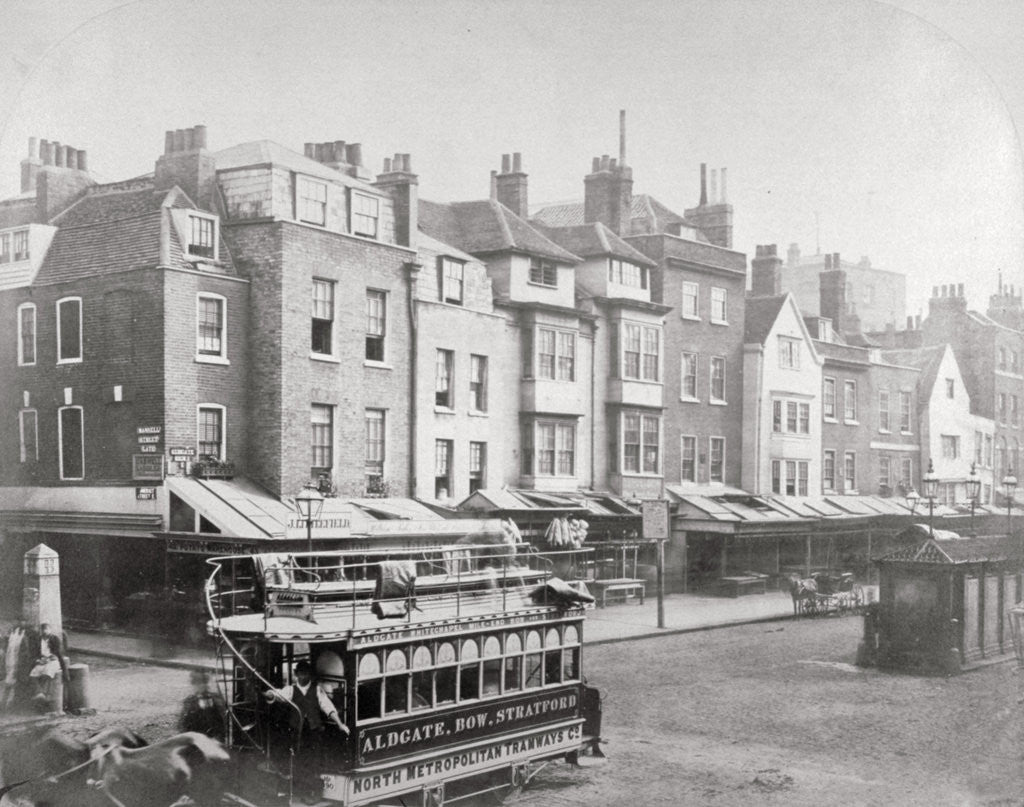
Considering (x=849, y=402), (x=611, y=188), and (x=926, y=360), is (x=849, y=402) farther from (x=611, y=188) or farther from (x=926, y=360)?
(x=611, y=188)

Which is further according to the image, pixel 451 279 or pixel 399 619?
pixel 451 279

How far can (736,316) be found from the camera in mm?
23516

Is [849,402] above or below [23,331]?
below

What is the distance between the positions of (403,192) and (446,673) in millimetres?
7395

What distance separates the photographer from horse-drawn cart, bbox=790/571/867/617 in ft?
56.5

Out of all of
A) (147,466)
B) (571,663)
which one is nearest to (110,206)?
(147,466)

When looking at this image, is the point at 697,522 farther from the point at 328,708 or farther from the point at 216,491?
the point at 328,708

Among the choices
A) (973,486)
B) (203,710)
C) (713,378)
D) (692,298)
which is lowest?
(203,710)

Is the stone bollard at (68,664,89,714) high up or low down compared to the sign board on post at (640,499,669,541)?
down

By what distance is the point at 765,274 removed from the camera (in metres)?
24.2

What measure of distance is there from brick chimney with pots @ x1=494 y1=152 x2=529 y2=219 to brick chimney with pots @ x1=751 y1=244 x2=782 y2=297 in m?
7.81

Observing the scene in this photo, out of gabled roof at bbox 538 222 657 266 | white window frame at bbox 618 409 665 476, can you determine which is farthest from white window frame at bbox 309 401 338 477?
white window frame at bbox 618 409 665 476

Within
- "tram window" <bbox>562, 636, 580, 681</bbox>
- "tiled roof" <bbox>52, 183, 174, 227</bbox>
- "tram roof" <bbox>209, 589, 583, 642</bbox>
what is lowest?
"tram window" <bbox>562, 636, 580, 681</bbox>

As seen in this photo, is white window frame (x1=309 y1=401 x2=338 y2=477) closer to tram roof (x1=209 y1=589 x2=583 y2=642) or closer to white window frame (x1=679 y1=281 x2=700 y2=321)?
tram roof (x1=209 y1=589 x2=583 y2=642)
